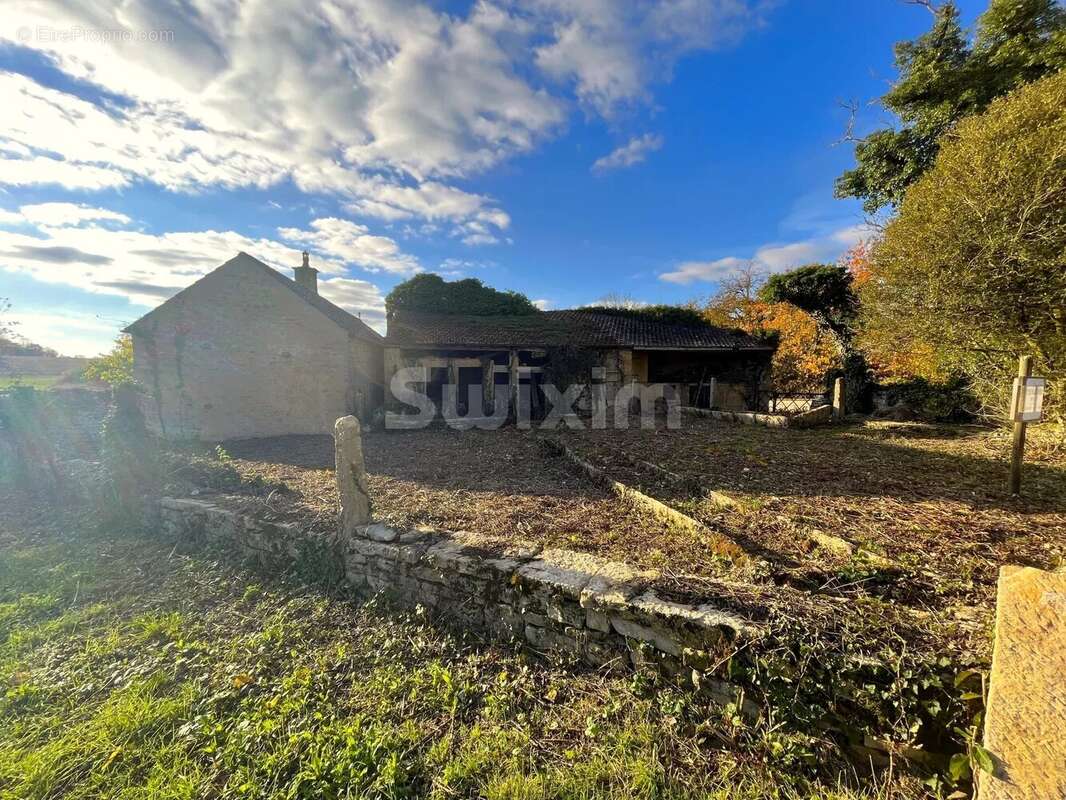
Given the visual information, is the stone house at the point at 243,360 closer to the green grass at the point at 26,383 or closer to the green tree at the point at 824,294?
the green grass at the point at 26,383

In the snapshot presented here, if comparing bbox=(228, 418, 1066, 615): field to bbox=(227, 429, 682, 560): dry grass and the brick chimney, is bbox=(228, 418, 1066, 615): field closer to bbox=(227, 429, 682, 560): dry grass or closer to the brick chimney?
bbox=(227, 429, 682, 560): dry grass

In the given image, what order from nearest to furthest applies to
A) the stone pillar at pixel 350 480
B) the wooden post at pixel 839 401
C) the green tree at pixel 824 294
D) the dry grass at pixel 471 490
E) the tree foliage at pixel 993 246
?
the stone pillar at pixel 350 480 → the dry grass at pixel 471 490 → the tree foliage at pixel 993 246 → the wooden post at pixel 839 401 → the green tree at pixel 824 294

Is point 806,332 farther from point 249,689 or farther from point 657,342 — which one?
point 249,689

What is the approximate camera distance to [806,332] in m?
19.4

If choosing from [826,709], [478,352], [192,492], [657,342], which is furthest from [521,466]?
[657,342]

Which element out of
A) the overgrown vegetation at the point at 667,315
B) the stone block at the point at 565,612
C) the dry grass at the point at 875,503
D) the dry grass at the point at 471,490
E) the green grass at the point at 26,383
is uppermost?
the overgrown vegetation at the point at 667,315

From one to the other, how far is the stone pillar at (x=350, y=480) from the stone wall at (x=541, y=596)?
0.43 ft

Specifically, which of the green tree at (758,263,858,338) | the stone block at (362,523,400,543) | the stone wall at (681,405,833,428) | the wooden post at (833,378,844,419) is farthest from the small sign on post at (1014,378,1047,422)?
the green tree at (758,263,858,338)

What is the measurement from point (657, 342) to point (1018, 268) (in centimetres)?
951

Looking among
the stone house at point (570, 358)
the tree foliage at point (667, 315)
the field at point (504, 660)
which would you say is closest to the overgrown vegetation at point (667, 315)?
the tree foliage at point (667, 315)

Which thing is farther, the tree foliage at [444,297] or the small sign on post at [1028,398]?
the tree foliage at [444,297]

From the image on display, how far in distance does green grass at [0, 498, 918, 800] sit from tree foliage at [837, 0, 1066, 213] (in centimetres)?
1443

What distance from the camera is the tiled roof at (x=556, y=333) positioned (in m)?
14.3

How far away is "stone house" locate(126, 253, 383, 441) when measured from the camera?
37.3ft
